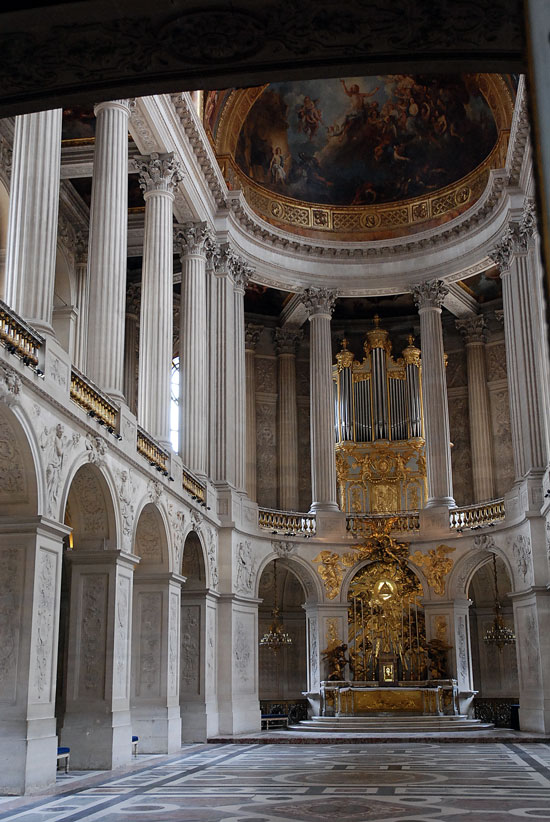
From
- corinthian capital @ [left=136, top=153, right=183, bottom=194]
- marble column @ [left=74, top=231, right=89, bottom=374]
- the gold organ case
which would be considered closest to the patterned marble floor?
marble column @ [left=74, top=231, right=89, bottom=374]

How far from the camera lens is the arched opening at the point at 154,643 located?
768 inches

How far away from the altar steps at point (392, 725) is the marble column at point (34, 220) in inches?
573

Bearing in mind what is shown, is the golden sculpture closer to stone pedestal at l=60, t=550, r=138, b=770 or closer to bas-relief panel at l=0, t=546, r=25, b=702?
stone pedestal at l=60, t=550, r=138, b=770

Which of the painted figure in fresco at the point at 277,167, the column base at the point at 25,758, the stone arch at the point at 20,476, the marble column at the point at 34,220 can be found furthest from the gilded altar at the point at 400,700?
the painted figure in fresco at the point at 277,167

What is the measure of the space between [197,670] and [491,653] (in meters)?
11.0

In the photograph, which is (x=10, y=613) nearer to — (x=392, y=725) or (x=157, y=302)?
(x=157, y=302)

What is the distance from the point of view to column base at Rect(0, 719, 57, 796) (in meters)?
12.4

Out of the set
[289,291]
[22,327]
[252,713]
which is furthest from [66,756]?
[289,291]

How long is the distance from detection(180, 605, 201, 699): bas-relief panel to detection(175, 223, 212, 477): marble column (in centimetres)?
358

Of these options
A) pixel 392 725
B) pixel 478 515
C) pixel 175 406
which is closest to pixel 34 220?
pixel 392 725

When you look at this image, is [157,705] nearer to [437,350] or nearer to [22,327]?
[22,327]

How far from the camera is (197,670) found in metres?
22.9

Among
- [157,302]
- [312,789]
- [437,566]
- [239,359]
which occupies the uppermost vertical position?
[239,359]

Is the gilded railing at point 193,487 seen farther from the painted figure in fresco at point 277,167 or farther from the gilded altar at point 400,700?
the painted figure in fresco at point 277,167
